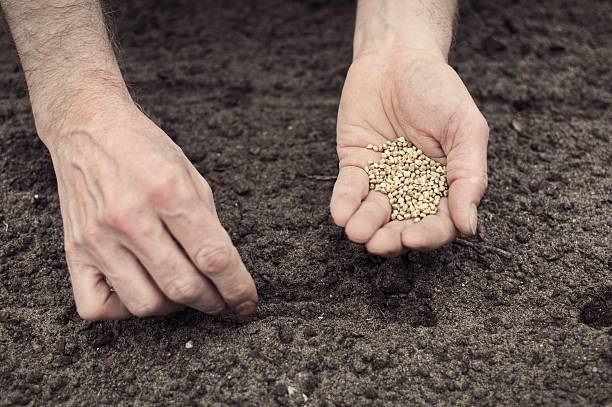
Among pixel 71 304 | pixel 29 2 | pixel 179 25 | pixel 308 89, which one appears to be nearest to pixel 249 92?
pixel 308 89

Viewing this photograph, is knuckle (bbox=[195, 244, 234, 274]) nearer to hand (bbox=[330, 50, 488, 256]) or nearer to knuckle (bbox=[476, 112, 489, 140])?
hand (bbox=[330, 50, 488, 256])

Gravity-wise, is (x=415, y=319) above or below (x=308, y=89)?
below

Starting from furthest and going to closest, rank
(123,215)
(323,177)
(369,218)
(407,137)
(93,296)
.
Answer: (323,177)
(407,137)
(369,218)
(93,296)
(123,215)

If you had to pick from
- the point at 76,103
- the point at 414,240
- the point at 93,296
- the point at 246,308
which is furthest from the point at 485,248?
the point at 76,103

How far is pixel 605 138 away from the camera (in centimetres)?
231

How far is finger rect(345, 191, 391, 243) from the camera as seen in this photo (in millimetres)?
1669

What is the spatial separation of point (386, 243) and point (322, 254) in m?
0.34

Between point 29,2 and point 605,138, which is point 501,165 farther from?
point 29,2

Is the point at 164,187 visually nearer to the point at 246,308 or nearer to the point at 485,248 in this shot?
the point at 246,308

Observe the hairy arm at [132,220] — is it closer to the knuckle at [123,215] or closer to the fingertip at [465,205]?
the knuckle at [123,215]

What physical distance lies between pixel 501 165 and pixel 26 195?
1.53 metres

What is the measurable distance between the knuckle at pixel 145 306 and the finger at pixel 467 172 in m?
0.74

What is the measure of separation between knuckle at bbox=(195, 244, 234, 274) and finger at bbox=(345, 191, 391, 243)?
335mm

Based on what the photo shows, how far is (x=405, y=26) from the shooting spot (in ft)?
7.22
